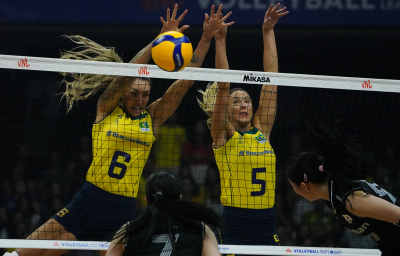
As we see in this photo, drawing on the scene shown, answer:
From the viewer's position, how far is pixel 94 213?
5109 mm

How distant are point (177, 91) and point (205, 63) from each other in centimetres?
446

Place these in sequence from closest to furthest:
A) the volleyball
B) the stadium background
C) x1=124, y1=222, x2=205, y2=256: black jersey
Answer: x1=124, y1=222, x2=205, y2=256: black jersey, the volleyball, the stadium background

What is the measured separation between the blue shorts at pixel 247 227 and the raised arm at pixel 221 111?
76 centimetres

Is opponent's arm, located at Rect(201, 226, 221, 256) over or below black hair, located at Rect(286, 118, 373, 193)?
below

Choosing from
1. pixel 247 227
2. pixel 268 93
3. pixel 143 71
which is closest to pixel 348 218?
pixel 247 227

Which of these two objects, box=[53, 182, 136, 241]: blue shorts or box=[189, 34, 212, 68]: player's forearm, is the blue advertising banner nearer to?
box=[189, 34, 212, 68]: player's forearm

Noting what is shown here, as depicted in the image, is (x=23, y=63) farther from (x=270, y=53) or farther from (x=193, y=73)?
(x=270, y=53)

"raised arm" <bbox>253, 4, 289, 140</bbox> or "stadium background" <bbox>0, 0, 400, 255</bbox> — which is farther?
"stadium background" <bbox>0, 0, 400, 255</bbox>

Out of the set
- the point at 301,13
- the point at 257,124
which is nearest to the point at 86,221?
the point at 257,124

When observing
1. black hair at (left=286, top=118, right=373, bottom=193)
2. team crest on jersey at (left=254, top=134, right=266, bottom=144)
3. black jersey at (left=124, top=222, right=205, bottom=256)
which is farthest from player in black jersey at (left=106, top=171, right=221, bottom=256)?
team crest on jersey at (left=254, top=134, right=266, bottom=144)

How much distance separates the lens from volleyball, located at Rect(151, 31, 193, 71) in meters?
4.77

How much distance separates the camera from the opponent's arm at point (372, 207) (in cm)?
329

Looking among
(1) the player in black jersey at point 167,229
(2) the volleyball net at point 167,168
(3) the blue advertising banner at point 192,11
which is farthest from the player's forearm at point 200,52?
(3) the blue advertising banner at point 192,11

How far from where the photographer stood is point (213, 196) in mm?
8523
